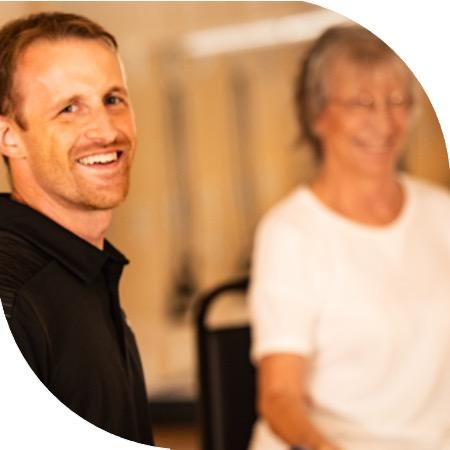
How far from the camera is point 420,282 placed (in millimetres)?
889

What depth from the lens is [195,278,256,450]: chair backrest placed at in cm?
101

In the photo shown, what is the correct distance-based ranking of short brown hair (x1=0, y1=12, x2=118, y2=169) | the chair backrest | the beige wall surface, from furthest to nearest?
the chair backrest < the beige wall surface < short brown hair (x1=0, y1=12, x2=118, y2=169)

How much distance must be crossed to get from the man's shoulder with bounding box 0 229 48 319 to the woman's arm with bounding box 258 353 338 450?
0.31 meters

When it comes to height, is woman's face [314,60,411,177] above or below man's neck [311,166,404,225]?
above

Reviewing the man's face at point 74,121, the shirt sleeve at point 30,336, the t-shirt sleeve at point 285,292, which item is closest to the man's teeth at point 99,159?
the man's face at point 74,121

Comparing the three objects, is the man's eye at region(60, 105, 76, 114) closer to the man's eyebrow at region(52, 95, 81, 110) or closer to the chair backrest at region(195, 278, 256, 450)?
the man's eyebrow at region(52, 95, 81, 110)

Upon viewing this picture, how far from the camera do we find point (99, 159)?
0.73 metres

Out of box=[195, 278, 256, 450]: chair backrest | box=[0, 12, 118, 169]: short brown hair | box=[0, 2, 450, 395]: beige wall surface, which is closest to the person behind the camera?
box=[0, 12, 118, 169]: short brown hair

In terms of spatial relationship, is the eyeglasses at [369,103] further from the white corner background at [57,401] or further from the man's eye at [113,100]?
the man's eye at [113,100]

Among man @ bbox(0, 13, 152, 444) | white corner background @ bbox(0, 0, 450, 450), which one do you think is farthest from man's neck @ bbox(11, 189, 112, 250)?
white corner background @ bbox(0, 0, 450, 450)

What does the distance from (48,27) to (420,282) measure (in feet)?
1.56

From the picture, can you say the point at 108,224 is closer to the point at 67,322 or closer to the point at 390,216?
the point at 67,322

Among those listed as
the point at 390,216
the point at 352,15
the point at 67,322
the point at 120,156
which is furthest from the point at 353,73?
the point at 67,322

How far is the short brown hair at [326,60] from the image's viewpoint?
87 centimetres
